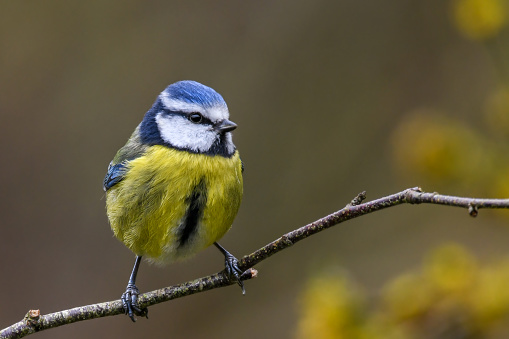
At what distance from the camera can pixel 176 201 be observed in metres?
2.63

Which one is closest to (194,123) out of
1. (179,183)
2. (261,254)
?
(179,183)

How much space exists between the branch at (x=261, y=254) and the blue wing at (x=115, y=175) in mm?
696

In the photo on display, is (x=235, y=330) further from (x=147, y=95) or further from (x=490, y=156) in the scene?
(x=490, y=156)

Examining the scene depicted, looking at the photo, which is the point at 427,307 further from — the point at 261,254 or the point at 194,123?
the point at 194,123

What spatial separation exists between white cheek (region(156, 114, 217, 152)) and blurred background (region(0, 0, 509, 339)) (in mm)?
1778

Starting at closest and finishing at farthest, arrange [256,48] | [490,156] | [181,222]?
1. [181,222]
2. [490,156]
3. [256,48]

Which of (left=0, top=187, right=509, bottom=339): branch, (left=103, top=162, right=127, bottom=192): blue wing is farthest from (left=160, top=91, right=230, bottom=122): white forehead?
(left=0, top=187, right=509, bottom=339): branch

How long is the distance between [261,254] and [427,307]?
0.95 meters

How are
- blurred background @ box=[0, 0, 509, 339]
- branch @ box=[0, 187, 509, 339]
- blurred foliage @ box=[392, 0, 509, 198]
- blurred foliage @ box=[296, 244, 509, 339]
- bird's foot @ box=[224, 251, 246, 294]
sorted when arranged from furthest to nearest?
blurred background @ box=[0, 0, 509, 339], blurred foliage @ box=[392, 0, 509, 198], blurred foliage @ box=[296, 244, 509, 339], bird's foot @ box=[224, 251, 246, 294], branch @ box=[0, 187, 509, 339]

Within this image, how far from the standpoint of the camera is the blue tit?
8.67 ft

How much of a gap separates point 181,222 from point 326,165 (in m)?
2.42

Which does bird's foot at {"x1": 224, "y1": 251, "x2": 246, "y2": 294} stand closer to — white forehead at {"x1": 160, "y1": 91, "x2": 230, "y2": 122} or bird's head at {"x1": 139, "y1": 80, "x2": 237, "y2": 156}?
bird's head at {"x1": 139, "y1": 80, "x2": 237, "y2": 156}

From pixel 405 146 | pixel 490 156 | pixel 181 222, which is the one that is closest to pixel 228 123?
pixel 181 222

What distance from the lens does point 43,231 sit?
473 centimetres
